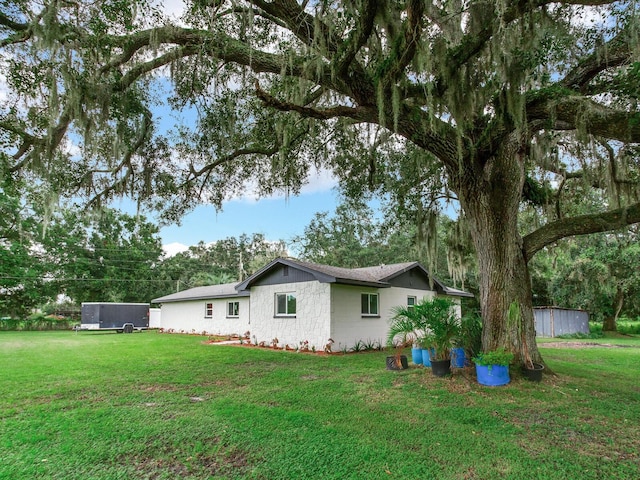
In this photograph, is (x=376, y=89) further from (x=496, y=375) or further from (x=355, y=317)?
(x=355, y=317)

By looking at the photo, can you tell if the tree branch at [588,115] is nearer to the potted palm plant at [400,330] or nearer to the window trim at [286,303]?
the potted palm plant at [400,330]

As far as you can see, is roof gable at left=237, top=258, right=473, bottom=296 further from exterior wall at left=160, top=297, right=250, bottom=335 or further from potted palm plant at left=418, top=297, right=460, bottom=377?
exterior wall at left=160, top=297, right=250, bottom=335

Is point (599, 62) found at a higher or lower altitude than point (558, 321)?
higher

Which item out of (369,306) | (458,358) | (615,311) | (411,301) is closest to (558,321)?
(615,311)

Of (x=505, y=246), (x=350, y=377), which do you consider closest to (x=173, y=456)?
(x=350, y=377)

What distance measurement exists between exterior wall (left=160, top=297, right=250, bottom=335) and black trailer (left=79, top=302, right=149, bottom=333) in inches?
59.8

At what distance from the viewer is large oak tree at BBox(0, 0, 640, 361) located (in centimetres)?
479

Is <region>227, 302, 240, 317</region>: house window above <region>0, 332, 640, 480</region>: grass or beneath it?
above

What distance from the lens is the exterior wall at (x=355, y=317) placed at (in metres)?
11.3

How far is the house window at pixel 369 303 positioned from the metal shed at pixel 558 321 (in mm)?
11088

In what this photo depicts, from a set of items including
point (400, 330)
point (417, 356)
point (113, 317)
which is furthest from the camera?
point (113, 317)

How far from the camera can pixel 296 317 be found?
1212 centimetres

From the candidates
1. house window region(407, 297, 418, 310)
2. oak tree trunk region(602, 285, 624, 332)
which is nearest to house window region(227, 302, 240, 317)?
house window region(407, 297, 418, 310)

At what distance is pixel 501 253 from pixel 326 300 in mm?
5997
